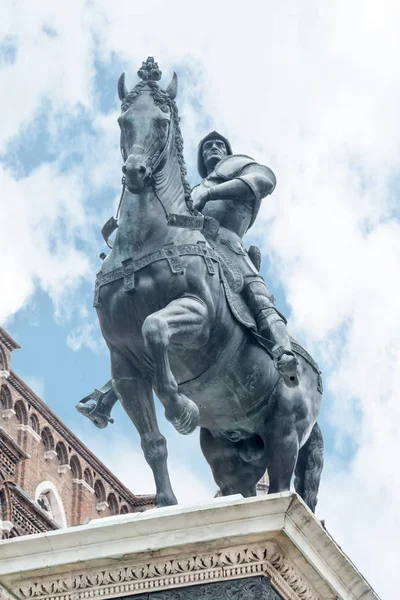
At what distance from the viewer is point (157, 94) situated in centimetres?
951

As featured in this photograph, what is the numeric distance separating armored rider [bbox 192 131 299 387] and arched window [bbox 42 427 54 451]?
99.8ft

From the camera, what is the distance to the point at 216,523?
25.7 feet

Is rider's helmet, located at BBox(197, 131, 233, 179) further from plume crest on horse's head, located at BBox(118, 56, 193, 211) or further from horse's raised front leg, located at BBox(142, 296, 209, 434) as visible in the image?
horse's raised front leg, located at BBox(142, 296, 209, 434)

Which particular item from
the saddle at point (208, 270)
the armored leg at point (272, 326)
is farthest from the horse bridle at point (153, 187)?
the armored leg at point (272, 326)

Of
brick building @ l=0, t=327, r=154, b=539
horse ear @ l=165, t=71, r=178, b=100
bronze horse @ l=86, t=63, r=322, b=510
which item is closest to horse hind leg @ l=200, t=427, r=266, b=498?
bronze horse @ l=86, t=63, r=322, b=510

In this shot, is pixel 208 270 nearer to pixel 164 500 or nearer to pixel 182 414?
pixel 182 414

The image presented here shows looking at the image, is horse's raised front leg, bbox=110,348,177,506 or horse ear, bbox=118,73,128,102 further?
horse ear, bbox=118,73,128,102

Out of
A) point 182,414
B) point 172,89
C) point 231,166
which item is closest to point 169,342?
point 182,414

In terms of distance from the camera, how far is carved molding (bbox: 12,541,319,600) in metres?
7.86

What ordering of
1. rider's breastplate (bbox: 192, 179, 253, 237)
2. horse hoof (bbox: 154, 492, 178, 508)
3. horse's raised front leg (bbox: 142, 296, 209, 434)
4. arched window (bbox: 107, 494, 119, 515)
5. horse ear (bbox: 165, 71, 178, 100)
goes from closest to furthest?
1. horse's raised front leg (bbox: 142, 296, 209, 434)
2. horse hoof (bbox: 154, 492, 178, 508)
3. horse ear (bbox: 165, 71, 178, 100)
4. rider's breastplate (bbox: 192, 179, 253, 237)
5. arched window (bbox: 107, 494, 119, 515)

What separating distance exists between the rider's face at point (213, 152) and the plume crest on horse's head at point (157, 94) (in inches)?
49.5

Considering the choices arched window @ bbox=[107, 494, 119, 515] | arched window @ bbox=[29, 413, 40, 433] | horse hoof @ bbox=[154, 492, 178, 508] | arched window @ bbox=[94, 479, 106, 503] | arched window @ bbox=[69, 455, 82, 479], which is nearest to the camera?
horse hoof @ bbox=[154, 492, 178, 508]

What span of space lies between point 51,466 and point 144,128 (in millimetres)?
32254

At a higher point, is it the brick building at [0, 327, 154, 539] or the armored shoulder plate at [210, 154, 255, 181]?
the brick building at [0, 327, 154, 539]
